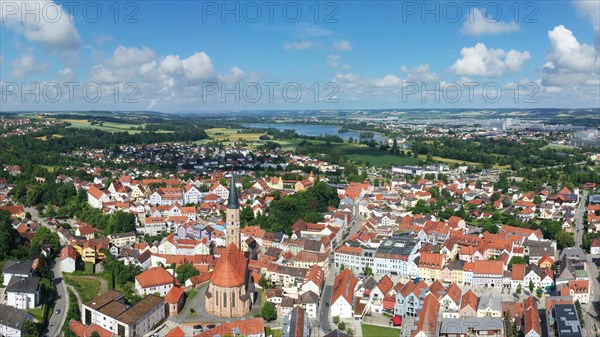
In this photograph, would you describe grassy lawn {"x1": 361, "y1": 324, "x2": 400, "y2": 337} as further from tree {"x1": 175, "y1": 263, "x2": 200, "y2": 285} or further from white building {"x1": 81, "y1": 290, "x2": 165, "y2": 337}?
tree {"x1": 175, "y1": 263, "x2": 200, "y2": 285}

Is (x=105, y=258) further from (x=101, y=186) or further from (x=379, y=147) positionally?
(x=379, y=147)

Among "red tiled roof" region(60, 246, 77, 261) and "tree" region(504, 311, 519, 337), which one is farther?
"red tiled roof" region(60, 246, 77, 261)

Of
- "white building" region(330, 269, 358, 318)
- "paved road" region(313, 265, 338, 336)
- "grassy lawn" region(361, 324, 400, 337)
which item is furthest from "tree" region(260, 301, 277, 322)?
"grassy lawn" region(361, 324, 400, 337)

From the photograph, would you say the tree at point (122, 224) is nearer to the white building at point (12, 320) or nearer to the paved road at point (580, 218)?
the white building at point (12, 320)

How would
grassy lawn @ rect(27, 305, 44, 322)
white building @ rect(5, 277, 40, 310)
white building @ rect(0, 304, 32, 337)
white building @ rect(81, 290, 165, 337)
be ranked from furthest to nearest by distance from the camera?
white building @ rect(5, 277, 40, 310) < grassy lawn @ rect(27, 305, 44, 322) < white building @ rect(81, 290, 165, 337) < white building @ rect(0, 304, 32, 337)

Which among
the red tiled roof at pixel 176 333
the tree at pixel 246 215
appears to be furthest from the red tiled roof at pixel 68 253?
the tree at pixel 246 215

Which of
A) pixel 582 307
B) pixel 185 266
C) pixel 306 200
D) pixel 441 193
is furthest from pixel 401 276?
pixel 441 193
